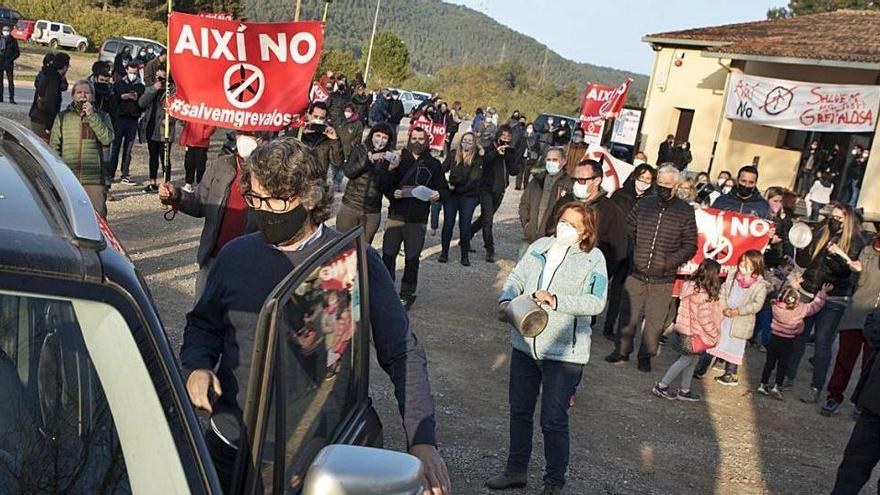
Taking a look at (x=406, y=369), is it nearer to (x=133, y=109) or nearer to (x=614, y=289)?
(x=614, y=289)

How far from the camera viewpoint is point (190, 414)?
160 centimetres

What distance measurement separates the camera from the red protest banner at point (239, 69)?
23.8 feet

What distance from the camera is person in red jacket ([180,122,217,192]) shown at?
38.1 ft

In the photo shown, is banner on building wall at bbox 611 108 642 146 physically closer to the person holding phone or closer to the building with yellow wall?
the building with yellow wall

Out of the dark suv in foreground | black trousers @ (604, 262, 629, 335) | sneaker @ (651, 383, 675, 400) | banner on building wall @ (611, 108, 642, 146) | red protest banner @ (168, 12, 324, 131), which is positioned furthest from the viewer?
banner on building wall @ (611, 108, 642, 146)

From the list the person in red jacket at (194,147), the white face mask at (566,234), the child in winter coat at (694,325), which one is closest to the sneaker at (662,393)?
the child in winter coat at (694,325)

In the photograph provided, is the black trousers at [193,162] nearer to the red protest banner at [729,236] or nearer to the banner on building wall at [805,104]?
the red protest banner at [729,236]

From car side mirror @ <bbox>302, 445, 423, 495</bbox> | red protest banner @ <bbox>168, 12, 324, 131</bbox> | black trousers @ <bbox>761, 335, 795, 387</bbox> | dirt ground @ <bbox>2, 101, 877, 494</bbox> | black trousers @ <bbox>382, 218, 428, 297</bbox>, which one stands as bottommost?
dirt ground @ <bbox>2, 101, 877, 494</bbox>

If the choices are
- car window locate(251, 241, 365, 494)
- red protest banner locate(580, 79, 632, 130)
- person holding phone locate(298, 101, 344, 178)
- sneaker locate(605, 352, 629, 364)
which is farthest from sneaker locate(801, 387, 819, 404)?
red protest banner locate(580, 79, 632, 130)

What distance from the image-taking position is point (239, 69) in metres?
7.40

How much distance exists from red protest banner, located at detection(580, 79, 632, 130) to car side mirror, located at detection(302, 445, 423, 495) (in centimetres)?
1486

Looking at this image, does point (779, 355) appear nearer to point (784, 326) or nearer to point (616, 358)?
point (784, 326)

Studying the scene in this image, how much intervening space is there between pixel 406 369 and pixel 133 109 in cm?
1066

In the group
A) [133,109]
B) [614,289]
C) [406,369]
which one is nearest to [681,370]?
[614,289]
